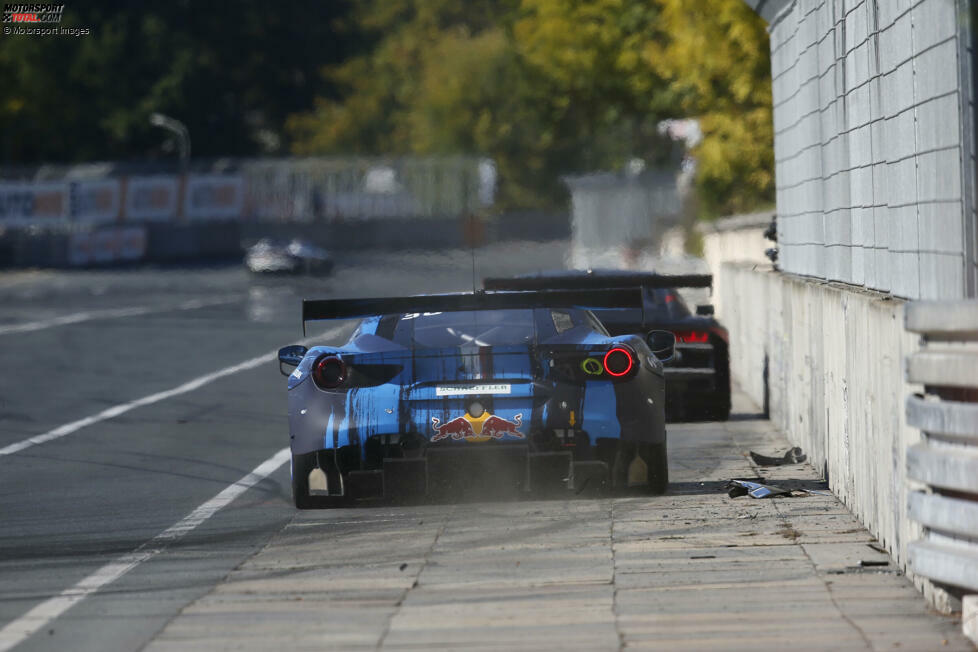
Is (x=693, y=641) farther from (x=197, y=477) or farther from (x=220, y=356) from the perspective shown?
(x=220, y=356)

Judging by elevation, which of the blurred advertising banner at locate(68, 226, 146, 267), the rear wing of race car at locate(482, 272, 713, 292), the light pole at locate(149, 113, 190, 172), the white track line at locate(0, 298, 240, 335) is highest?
the light pole at locate(149, 113, 190, 172)

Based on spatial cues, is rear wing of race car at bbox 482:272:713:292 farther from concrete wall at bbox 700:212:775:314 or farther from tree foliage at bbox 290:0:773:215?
tree foliage at bbox 290:0:773:215

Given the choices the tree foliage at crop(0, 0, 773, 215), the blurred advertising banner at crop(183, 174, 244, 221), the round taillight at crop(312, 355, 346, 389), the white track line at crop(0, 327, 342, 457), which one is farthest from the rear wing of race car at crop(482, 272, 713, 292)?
the blurred advertising banner at crop(183, 174, 244, 221)

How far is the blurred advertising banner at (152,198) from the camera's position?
73375 mm

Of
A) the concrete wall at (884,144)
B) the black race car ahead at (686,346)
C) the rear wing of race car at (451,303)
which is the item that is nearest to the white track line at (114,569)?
the rear wing of race car at (451,303)

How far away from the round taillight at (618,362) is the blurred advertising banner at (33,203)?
2498 inches

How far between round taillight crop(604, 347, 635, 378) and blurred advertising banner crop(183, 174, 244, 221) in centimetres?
6752

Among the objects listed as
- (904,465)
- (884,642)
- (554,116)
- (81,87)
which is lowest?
(884,642)

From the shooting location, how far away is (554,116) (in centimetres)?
4775

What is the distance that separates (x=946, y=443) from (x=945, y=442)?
1 cm

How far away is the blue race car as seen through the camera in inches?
359

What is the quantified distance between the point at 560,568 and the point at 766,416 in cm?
765

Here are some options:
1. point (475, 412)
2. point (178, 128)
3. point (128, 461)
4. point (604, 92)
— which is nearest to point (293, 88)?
point (178, 128)

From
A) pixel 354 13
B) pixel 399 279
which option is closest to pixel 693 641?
pixel 399 279
